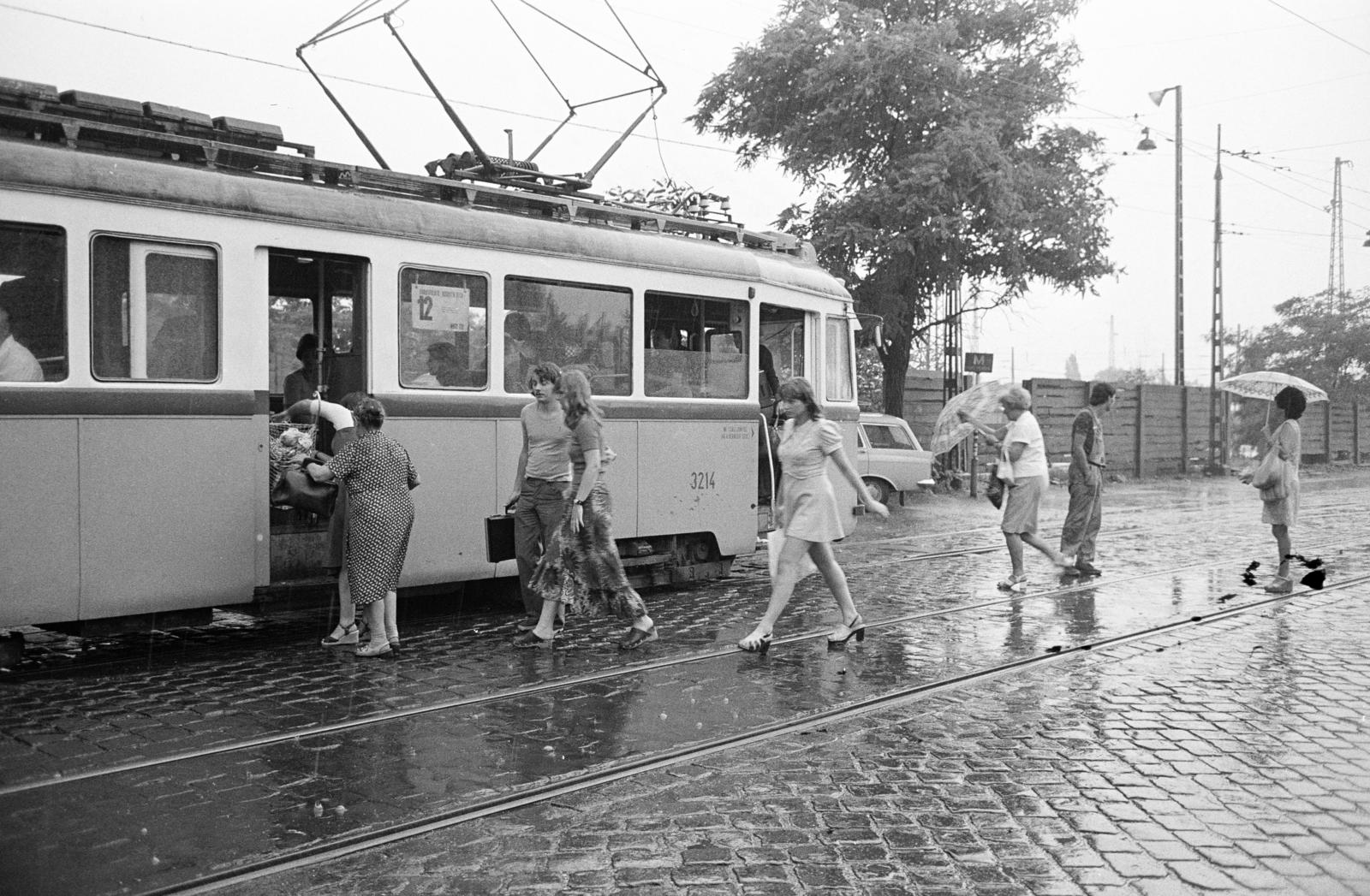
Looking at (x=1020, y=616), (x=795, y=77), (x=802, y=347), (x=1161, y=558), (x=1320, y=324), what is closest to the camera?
(x=1020, y=616)

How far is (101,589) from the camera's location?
7262 mm

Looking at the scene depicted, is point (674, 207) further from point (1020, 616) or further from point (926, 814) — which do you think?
point (926, 814)

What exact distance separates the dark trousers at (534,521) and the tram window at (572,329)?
133 cm

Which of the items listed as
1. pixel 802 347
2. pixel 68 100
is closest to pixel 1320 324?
pixel 802 347

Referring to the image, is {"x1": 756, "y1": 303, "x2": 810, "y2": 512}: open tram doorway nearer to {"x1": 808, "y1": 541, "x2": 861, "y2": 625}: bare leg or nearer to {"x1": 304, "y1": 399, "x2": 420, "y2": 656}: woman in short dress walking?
{"x1": 808, "y1": 541, "x2": 861, "y2": 625}: bare leg

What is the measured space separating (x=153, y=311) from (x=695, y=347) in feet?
15.7

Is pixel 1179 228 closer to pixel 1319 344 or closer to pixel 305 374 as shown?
pixel 1319 344

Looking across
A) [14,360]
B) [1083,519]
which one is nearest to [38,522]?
[14,360]

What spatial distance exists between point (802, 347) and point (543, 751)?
7203mm

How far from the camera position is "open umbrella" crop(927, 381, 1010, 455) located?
1485cm

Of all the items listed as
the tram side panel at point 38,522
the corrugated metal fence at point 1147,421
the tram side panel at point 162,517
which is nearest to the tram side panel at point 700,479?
the tram side panel at point 162,517

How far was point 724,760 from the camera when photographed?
5.69 meters

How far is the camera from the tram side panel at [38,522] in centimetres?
689

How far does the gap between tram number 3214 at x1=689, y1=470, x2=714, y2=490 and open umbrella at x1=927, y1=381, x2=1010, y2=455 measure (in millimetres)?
2721
